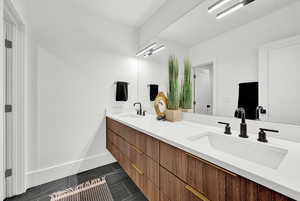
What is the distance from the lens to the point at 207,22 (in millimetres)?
1252

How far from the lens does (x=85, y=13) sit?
1.95 meters

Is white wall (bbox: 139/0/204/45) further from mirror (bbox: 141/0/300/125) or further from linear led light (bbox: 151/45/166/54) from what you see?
linear led light (bbox: 151/45/166/54)

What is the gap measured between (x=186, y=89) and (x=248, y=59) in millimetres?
617

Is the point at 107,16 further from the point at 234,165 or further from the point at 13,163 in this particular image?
the point at 234,165

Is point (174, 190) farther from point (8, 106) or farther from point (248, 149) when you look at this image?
point (8, 106)

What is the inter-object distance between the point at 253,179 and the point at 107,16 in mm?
2537

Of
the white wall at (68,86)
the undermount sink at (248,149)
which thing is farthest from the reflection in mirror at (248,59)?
the white wall at (68,86)

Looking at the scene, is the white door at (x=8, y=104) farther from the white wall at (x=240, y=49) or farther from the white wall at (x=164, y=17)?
the white wall at (x=240, y=49)

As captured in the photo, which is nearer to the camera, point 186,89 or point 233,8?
point 233,8

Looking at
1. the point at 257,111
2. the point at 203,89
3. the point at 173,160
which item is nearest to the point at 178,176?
the point at 173,160

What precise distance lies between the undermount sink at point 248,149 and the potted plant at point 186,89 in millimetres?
515

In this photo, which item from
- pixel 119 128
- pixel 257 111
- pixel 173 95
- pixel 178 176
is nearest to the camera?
pixel 178 176

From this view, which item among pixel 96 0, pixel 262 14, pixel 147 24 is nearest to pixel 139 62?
pixel 147 24

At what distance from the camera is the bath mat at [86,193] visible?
4.51ft
